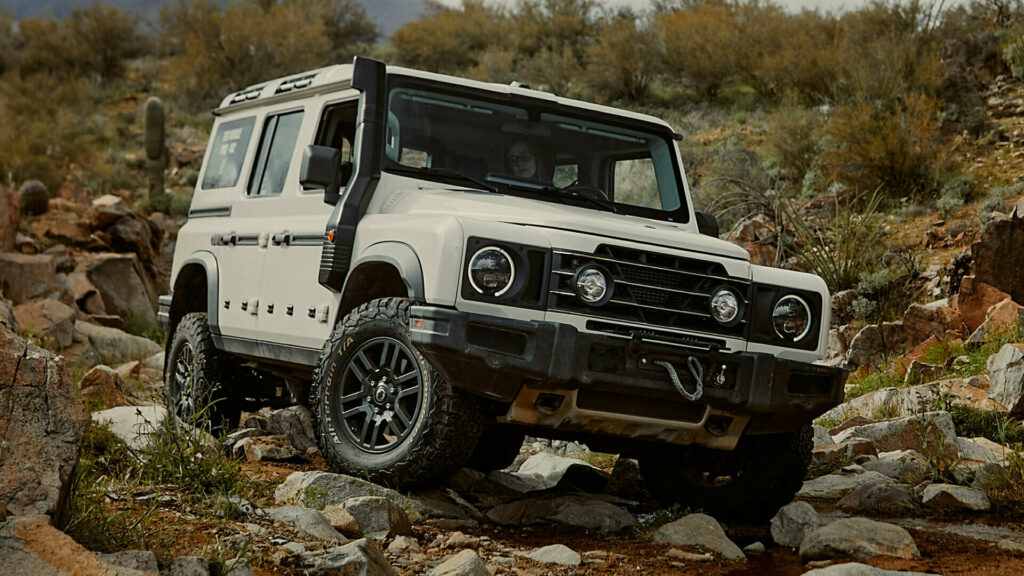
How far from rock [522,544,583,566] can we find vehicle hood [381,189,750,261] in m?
1.41

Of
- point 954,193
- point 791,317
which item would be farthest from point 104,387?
point 954,193

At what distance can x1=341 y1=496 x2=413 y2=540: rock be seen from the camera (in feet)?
14.4

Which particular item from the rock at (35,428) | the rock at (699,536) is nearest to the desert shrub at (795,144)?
the rock at (699,536)

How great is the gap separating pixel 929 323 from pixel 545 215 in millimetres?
6602

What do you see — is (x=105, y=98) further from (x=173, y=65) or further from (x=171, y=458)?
(x=171, y=458)

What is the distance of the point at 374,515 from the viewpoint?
4391 millimetres

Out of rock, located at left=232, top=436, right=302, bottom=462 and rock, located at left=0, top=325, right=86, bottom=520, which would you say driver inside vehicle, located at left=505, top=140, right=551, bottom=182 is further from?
rock, located at left=0, top=325, right=86, bottom=520

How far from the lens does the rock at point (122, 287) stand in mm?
15180

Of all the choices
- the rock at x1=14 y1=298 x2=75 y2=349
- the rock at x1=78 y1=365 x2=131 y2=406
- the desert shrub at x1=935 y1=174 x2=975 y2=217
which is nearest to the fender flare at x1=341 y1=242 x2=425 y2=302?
the rock at x1=78 y1=365 x2=131 y2=406

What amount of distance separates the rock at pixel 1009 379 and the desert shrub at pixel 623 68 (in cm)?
1894

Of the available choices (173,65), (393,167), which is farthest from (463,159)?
(173,65)

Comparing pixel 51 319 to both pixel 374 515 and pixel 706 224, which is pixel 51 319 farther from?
pixel 374 515

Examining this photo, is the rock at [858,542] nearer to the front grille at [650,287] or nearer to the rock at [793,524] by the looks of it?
the rock at [793,524]

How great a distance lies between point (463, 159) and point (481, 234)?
1237 mm
